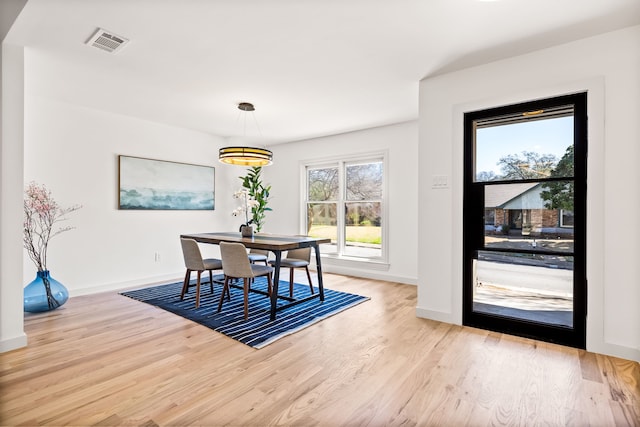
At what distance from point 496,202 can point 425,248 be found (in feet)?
2.59

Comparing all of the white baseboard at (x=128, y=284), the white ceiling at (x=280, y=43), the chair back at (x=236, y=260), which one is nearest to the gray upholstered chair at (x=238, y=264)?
the chair back at (x=236, y=260)

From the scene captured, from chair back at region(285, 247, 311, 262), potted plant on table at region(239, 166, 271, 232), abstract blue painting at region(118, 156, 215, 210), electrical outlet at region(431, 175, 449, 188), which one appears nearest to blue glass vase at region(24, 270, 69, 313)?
abstract blue painting at region(118, 156, 215, 210)

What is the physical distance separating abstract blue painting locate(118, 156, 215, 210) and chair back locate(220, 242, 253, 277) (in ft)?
7.44

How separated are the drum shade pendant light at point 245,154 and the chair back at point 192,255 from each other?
3.59ft

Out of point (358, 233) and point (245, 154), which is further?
point (358, 233)

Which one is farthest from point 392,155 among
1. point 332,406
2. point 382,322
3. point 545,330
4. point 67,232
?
point 67,232

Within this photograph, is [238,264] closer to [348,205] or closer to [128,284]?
[128,284]

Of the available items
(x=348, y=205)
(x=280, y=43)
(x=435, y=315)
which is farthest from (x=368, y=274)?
(x=280, y=43)

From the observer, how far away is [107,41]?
254 cm

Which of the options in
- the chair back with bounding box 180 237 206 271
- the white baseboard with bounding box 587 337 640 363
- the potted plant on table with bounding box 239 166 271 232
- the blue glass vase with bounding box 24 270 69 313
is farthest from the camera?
the potted plant on table with bounding box 239 166 271 232

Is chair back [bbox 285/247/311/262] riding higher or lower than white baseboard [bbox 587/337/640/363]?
higher

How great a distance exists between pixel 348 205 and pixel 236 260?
113 inches

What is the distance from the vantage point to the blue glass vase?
11.0 ft

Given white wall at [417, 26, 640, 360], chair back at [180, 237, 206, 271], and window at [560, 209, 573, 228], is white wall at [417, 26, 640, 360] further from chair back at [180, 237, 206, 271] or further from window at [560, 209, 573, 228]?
chair back at [180, 237, 206, 271]
